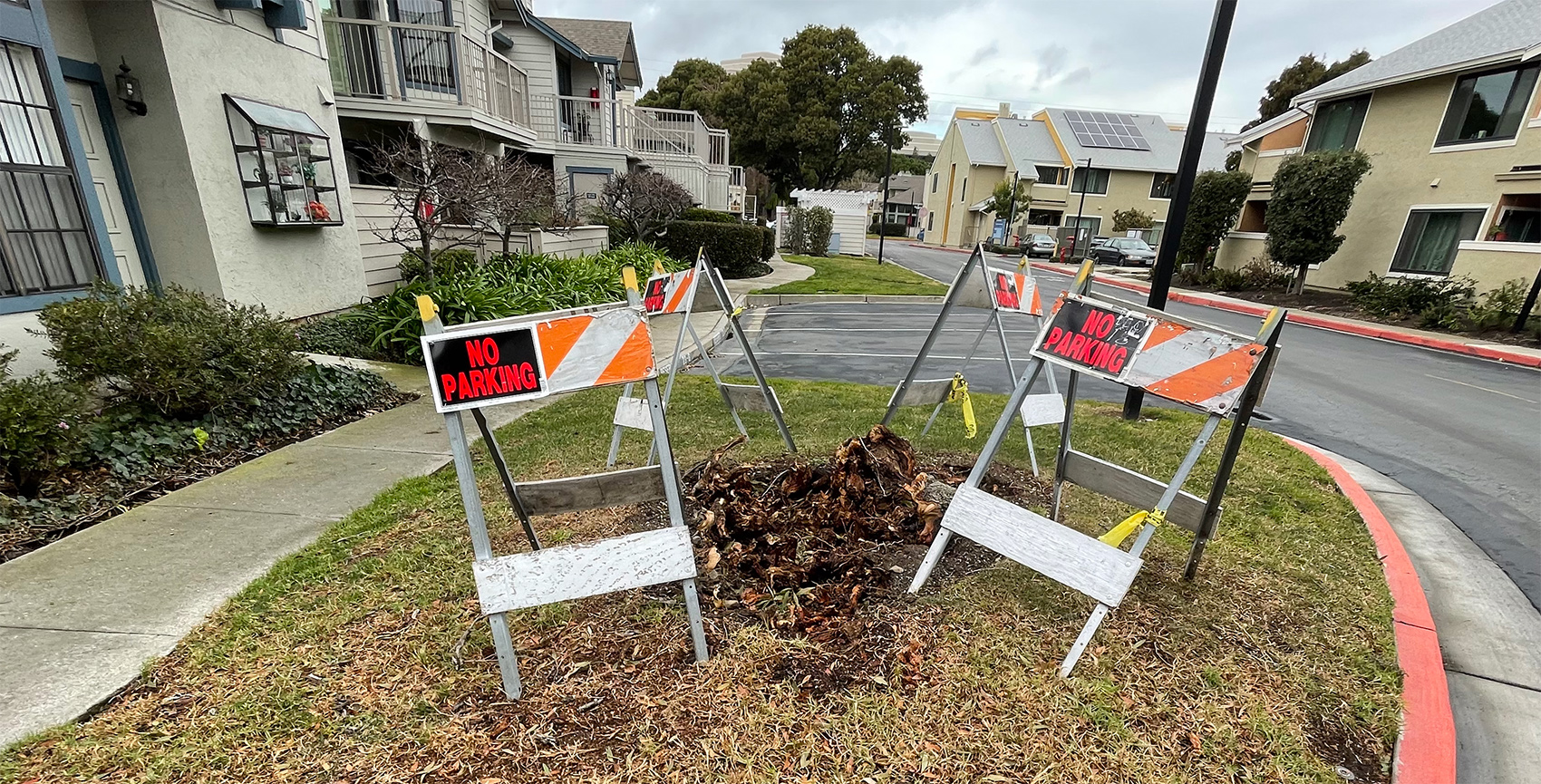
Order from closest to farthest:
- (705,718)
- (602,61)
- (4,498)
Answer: (705,718), (4,498), (602,61)

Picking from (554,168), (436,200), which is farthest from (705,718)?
(554,168)

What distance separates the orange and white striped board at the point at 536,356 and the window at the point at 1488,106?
20045 millimetres

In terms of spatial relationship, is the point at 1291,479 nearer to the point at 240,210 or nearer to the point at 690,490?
the point at 690,490

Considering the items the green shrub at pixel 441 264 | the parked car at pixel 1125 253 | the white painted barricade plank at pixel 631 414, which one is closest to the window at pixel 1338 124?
the parked car at pixel 1125 253

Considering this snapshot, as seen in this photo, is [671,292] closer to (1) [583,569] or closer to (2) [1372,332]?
(1) [583,569]

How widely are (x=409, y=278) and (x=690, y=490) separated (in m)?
7.17

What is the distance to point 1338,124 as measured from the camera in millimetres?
16516

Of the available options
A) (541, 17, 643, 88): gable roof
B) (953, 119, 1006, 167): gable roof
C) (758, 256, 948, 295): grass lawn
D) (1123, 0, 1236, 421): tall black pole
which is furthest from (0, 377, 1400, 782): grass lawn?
(953, 119, 1006, 167): gable roof

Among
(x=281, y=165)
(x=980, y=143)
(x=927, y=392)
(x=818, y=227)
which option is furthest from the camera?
(x=980, y=143)

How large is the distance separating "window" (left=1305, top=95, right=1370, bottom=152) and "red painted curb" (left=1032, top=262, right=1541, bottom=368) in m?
5.25

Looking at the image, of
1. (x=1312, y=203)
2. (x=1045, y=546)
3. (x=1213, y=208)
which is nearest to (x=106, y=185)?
(x=1045, y=546)

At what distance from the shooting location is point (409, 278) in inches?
340

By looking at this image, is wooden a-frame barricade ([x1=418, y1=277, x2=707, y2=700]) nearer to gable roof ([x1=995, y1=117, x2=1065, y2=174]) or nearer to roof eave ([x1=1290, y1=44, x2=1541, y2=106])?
roof eave ([x1=1290, y1=44, x2=1541, y2=106])

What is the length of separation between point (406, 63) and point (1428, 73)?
842 inches
